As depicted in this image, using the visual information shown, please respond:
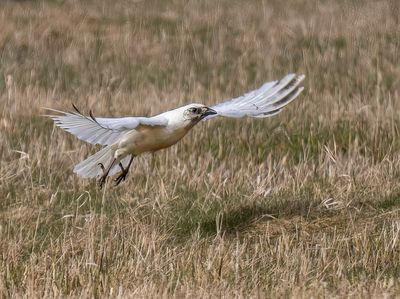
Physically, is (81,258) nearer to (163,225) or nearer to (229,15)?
(163,225)

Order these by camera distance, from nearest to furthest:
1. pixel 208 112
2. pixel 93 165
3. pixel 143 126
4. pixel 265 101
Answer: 1. pixel 143 126
2. pixel 208 112
3. pixel 93 165
4. pixel 265 101

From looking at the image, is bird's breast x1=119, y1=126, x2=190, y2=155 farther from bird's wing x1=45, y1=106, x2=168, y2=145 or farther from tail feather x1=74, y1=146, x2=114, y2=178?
tail feather x1=74, y1=146, x2=114, y2=178

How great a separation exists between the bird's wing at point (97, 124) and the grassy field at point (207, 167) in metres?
0.48

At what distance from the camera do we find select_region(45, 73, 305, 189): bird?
6070 mm

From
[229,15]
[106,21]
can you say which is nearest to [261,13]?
[229,15]

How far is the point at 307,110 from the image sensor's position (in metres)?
9.53

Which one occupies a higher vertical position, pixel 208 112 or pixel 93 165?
pixel 208 112

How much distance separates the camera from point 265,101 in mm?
7125

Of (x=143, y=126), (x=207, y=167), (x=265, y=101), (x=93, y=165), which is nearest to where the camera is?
(x=143, y=126)

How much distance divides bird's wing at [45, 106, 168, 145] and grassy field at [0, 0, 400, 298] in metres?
0.48

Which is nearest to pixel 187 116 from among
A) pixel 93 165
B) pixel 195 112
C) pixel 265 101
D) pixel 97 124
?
pixel 195 112

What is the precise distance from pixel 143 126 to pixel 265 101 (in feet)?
3.47

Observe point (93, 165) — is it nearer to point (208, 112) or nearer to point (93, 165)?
point (93, 165)

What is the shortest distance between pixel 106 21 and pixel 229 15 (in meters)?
1.83
